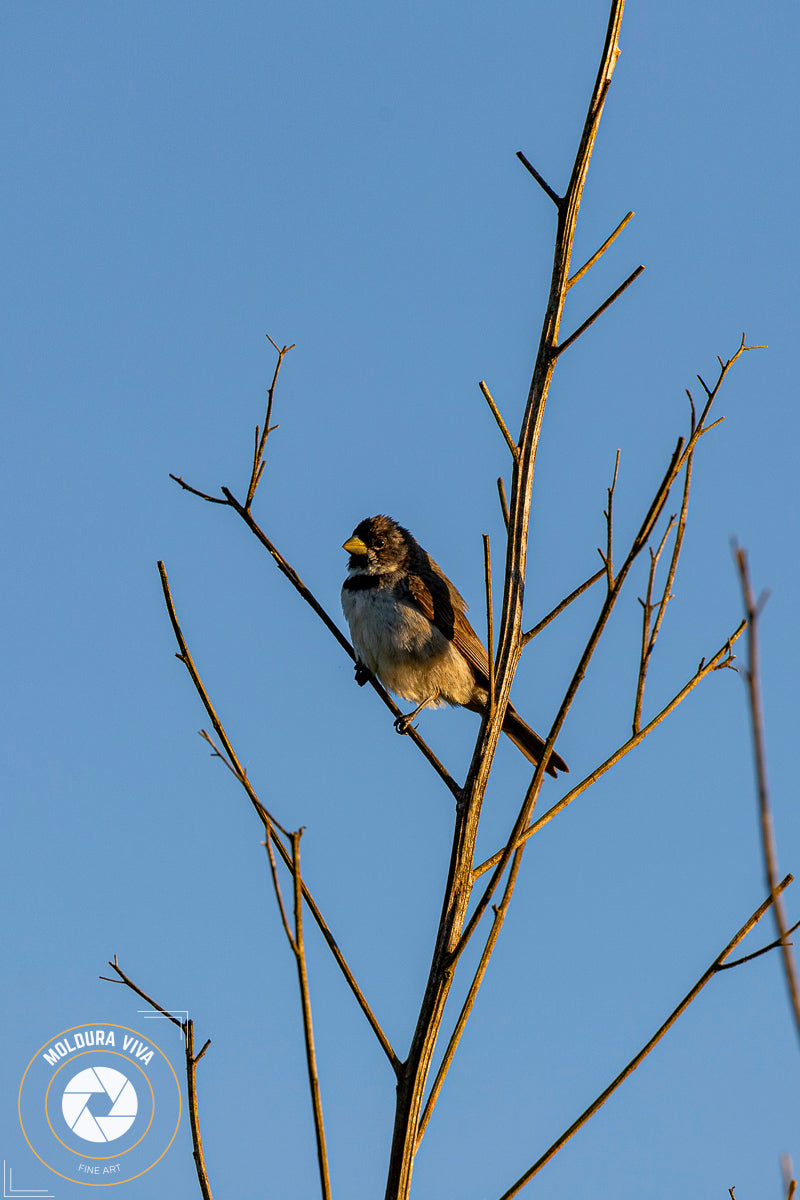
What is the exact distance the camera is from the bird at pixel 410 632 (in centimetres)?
718

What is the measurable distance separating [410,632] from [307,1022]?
5001mm

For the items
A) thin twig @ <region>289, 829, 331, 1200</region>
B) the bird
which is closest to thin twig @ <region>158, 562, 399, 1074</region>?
thin twig @ <region>289, 829, 331, 1200</region>

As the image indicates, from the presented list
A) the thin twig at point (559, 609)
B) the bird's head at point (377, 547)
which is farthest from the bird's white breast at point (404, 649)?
the thin twig at point (559, 609)

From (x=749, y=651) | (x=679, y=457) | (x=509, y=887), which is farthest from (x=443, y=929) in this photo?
(x=749, y=651)

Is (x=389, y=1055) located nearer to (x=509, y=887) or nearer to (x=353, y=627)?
(x=509, y=887)

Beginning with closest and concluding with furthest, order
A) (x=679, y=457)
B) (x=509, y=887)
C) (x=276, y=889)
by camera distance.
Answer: (x=276, y=889), (x=509, y=887), (x=679, y=457)

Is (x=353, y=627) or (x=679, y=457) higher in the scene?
(x=353, y=627)

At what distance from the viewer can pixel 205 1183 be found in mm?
2385

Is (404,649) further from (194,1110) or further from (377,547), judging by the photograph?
(194,1110)

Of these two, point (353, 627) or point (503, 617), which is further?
point (353, 627)

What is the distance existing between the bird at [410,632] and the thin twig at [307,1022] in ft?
16.0

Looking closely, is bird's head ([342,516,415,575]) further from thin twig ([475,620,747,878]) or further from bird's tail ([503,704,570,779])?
thin twig ([475,620,747,878])

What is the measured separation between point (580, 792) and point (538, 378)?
975mm

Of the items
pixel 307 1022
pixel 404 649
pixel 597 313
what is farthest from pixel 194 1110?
pixel 404 649
